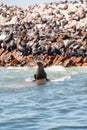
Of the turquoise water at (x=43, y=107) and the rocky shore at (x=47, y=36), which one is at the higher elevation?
the rocky shore at (x=47, y=36)

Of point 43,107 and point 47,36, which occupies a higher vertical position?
point 47,36

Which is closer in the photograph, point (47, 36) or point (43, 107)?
point (43, 107)

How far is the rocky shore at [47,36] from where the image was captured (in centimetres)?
4547

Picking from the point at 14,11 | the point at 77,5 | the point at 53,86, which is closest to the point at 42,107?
the point at 53,86

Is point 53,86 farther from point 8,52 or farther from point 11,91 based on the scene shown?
point 8,52

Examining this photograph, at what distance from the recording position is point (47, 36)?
52688 millimetres

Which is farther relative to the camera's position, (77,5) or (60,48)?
(77,5)

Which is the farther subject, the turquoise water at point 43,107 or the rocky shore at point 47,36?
the rocky shore at point 47,36

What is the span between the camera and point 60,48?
46844mm

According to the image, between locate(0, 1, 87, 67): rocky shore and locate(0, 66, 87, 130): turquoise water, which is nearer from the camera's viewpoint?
locate(0, 66, 87, 130): turquoise water

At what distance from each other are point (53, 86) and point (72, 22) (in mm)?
38947

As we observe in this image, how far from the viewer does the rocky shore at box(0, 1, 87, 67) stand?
149 ft

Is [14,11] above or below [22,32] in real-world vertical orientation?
above

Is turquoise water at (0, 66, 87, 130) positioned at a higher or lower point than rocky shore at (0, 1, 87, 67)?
lower
